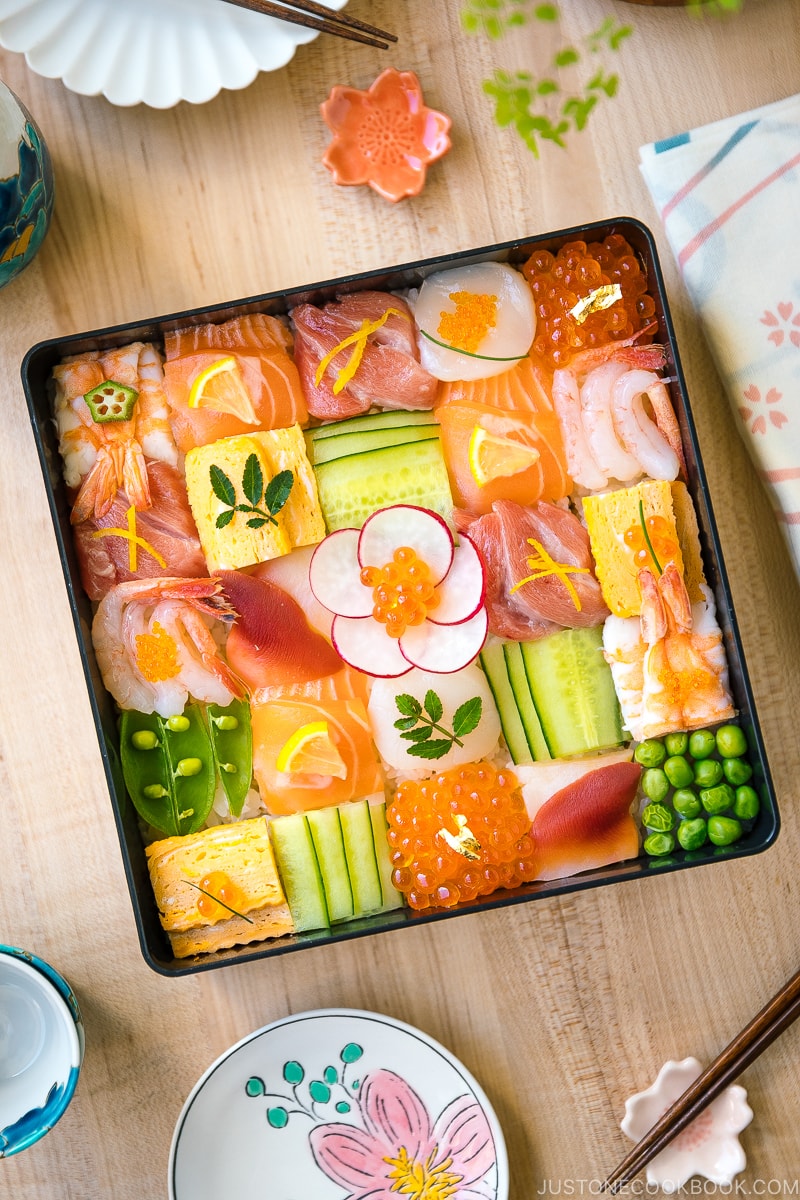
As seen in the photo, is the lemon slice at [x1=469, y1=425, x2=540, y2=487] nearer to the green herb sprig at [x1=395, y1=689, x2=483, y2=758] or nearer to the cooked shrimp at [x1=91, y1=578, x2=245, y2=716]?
the green herb sprig at [x1=395, y1=689, x2=483, y2=758]

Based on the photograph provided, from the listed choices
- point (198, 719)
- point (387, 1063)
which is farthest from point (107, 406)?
point (387, 1063)

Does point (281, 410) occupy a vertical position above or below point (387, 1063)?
above

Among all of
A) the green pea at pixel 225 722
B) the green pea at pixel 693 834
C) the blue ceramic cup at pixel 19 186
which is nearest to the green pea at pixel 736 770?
the green pea at pixel 693 834

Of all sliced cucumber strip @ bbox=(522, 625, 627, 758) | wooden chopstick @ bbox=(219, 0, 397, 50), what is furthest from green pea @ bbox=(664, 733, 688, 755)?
wooden chopstick @ bbox=(219, 0, 397, 50)

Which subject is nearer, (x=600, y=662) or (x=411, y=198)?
(x=600, y=662)

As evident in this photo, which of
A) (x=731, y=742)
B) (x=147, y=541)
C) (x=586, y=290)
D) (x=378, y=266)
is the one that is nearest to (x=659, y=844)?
(x=731, y=742)

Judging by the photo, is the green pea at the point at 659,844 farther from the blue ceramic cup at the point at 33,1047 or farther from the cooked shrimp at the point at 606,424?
the blue ceramic cup at the point at 33,1047

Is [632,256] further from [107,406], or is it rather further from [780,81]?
[107,406]
